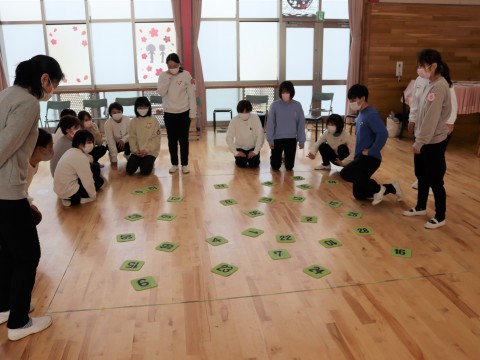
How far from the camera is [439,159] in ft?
11.2

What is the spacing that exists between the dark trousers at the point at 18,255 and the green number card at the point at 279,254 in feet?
5.21

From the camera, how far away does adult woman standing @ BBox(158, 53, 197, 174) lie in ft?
16.7

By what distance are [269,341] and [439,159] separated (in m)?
2.13

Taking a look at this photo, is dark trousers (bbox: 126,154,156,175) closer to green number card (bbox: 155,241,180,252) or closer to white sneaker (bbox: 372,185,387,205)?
green number card (bbox: 155,241,180,252)

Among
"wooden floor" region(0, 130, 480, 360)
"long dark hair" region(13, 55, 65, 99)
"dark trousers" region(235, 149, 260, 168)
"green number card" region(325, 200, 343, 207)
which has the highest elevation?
"long dark hair" region(13, 55, 65, 99)

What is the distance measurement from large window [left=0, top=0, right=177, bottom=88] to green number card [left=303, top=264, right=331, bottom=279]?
22.2ft

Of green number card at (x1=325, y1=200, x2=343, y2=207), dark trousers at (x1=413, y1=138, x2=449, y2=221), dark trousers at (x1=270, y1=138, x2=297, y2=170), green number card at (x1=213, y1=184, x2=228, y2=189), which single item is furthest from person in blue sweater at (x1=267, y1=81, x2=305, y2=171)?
dark trousers at (x1=413, y1=138, x2=449, y2=221)

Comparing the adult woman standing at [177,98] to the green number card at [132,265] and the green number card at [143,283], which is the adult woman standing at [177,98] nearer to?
the green number card at [132,265]

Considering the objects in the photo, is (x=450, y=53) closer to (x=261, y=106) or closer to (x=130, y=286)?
(x=261, y=106)

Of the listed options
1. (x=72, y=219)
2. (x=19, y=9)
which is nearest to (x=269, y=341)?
(x=72, y=219)

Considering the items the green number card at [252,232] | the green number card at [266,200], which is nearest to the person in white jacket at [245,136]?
the green number card at [266,200]

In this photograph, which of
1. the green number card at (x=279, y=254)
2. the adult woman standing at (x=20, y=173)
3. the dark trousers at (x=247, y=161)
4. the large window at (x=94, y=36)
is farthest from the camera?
the large window at (x=94, y=36)

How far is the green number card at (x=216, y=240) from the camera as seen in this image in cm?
334

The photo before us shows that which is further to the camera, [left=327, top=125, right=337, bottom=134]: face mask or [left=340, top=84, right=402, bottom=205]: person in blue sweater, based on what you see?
[left=327, top=125, right=337, bottom=134]: face mask
